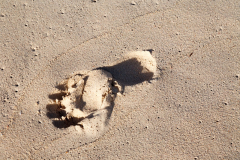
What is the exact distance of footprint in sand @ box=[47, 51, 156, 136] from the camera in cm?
199

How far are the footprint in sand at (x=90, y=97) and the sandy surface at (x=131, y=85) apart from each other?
0.08 meters

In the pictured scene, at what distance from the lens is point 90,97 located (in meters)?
2.03

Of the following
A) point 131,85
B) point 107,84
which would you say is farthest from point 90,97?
point 131,85

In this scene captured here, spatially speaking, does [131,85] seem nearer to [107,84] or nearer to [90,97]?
[107,84]

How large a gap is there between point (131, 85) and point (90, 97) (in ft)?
1.71

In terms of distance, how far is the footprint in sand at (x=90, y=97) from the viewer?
1986 mm

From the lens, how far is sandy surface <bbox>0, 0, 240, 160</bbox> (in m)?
2.03

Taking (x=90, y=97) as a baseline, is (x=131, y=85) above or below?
above

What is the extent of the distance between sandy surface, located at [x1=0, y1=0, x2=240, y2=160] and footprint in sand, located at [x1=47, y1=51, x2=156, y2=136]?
0.08 metres

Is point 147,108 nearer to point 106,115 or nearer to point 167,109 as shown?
point 167,109

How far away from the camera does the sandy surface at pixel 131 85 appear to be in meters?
2.03

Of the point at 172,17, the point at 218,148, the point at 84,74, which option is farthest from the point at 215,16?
the point at 84,74

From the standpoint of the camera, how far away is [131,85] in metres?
2.08

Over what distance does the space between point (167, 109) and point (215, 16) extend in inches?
54.2
